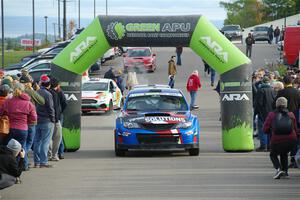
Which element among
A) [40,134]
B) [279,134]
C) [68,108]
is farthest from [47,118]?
[279,134]

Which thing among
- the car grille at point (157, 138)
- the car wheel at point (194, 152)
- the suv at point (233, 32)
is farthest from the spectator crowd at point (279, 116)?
the suv at point (233, 32)

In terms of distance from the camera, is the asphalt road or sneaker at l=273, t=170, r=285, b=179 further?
sneaker at l=273, t=170, r=285, b=179

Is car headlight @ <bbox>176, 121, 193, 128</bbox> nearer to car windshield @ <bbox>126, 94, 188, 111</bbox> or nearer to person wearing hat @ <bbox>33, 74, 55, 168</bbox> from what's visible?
car windshield @ <bbox>126, 94, 188, 111</bbox>

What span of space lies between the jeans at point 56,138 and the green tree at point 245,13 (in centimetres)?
11994

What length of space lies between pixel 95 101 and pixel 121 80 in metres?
5.60

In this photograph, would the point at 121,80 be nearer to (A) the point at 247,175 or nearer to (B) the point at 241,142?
(B) the point at 241,142

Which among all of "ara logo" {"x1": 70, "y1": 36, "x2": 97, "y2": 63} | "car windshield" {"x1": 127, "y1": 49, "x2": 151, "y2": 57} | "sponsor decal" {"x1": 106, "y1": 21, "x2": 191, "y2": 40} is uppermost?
"sponsor decal" {"x1": 106, "y1": 21, "x2": 191, "y2": 40}

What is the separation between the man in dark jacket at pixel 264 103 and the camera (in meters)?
20.6

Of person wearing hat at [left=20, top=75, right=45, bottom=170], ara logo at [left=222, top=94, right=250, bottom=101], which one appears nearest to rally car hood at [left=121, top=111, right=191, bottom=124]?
ara logo at [left=222, top=94, right=250, bottom=101]

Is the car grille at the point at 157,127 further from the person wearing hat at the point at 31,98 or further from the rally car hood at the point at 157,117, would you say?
the person wearing hat at the point at 31,98

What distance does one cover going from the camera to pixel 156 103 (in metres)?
20.6

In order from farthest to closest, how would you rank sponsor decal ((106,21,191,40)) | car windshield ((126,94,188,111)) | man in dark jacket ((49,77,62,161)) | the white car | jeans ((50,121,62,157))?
1. the white car
2. car windshield ((126,94,188,111))
3. sponsor decal ((106,21,191,40))
4. jeans ((50,121,62,157))
5. man in dark jacket ((49,77,62,161))

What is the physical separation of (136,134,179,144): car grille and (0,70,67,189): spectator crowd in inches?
A: 67.2

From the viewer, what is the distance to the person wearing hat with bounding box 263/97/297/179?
51.2ft
